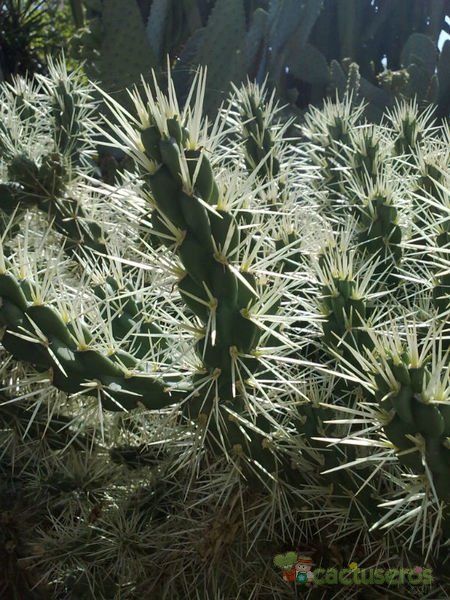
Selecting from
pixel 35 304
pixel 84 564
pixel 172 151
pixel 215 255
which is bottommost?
pixel 84 564

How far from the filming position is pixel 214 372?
1.84 m

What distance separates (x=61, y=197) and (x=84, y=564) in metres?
1.26

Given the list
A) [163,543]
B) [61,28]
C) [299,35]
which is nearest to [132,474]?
[163,543]

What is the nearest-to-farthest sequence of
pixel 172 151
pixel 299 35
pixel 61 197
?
pixel 172 151, pixel 61 197, pixel 299 35

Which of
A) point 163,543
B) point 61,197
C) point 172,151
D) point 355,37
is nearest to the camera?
point 172,151

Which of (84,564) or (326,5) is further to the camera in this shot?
(326,5)

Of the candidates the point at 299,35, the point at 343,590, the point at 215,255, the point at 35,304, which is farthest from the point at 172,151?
the point at 299,35

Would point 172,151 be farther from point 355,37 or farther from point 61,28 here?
point 61,28

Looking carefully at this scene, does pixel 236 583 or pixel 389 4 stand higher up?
pixel 389 4

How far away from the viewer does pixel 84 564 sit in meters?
2.69

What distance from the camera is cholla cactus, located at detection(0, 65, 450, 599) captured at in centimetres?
172

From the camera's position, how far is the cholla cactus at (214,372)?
1.72 m

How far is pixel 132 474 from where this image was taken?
8.67ft

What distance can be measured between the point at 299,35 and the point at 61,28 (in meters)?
5.01
